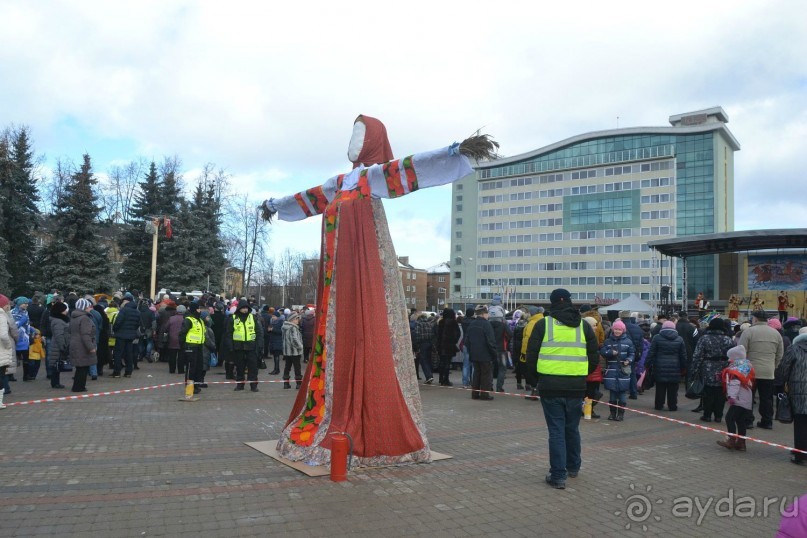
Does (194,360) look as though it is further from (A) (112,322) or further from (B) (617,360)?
(B) (617,360)

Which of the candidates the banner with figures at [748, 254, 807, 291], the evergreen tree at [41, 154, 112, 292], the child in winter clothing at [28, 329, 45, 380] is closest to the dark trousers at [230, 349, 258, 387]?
the child in winter clothing at [28, 329, 45, 380]

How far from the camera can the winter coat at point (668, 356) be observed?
11.3 m

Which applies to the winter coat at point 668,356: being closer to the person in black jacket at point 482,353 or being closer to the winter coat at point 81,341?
the person in black jacket at point 482,353

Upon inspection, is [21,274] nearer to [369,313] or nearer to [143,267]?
[143,267]

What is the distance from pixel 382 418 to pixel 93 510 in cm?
281

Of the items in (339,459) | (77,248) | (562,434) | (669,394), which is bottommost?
(669,394)

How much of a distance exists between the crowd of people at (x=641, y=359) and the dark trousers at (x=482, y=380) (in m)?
0.02

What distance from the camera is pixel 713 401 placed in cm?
1031

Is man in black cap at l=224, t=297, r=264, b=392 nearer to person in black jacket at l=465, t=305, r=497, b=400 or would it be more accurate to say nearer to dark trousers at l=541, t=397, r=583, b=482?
person in black jacket at l=465, t=305, r=497, b=400

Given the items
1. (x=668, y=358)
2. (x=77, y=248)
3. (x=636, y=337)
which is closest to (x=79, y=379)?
(x=636, y=337)

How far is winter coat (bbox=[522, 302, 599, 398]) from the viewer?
6070 millimetres

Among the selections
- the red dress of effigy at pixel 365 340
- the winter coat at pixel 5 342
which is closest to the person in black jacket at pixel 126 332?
the winter coat at pixel 5 342

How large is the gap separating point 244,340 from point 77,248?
88.4 ft

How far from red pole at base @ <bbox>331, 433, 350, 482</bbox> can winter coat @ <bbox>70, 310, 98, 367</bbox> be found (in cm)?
794
